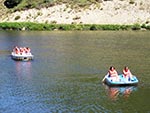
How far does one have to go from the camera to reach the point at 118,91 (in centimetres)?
5122

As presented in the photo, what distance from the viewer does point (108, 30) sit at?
14438 cm

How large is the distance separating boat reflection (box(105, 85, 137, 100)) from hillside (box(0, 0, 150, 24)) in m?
100

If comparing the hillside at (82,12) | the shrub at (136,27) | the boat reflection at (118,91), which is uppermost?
the boat reflection at (118,91)

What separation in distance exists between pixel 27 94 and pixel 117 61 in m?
28.3

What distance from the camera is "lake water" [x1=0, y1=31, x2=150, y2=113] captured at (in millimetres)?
44344

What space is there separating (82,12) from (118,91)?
361 ft

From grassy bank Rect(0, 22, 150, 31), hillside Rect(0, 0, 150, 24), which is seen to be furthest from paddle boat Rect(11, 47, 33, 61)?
hillside Rect(0, 0, 150, 24)

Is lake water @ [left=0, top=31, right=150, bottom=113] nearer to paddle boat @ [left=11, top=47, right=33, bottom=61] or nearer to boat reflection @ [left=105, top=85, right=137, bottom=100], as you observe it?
boat reflection @ [left=105, top=85, right=137, bottom=100]

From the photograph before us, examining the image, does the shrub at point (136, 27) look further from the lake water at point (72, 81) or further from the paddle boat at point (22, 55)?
the paddle boat at point (22, 55)

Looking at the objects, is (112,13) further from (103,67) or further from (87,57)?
(103,67)

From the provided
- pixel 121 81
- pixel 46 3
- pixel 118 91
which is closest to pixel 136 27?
pixel 46 3

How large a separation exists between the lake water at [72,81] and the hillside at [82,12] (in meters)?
59.5

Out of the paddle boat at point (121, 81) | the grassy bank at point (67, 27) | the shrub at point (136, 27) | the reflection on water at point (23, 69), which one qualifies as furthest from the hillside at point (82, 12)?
the paddle boat at point (121, 81)

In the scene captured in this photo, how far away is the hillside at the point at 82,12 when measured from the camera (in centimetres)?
15450
